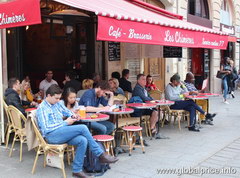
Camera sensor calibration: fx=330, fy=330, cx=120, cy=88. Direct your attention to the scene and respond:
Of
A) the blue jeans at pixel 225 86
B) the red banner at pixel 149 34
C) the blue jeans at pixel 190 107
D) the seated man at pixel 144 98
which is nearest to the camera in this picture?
the red banner at pixel 149 34

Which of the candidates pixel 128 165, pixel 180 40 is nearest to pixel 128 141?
pixel 128 165

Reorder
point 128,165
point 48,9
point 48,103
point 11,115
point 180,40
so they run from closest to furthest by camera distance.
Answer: point 48,103, point 128,165, point 11,115, point 180,40, point 48,9

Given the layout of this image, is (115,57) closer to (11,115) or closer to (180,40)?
(180,40)

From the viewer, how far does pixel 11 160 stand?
522 cm

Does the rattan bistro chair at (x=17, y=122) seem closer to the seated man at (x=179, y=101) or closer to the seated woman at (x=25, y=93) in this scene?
the seated woman at (x=25, y=93)

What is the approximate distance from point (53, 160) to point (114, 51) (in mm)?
5937

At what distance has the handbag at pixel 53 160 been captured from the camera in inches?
173

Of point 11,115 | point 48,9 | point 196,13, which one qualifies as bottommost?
point 11,115

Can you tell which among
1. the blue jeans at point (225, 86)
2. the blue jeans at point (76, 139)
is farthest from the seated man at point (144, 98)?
the blue jeans at point (225, 86)

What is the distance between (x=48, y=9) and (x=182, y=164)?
201 inches

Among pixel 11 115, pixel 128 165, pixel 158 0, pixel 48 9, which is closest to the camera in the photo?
pixel 128 165

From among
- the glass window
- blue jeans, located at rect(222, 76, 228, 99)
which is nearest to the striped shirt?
blue jeans, located at rect(222, 76, 228, 99)

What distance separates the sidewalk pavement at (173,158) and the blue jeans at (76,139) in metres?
0.34

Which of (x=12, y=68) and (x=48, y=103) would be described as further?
(x=12, y=68)
